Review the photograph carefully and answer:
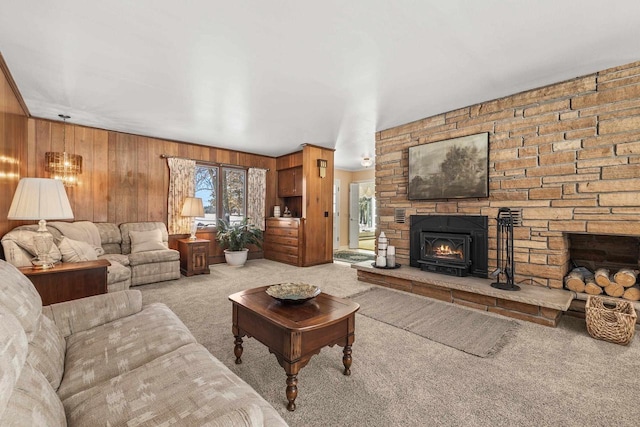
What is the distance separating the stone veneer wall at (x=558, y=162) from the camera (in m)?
2.75

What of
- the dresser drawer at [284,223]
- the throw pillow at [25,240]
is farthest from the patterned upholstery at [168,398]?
the dresser drawer at [284,223]

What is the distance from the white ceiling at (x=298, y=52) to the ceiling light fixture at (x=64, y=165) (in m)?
0.58

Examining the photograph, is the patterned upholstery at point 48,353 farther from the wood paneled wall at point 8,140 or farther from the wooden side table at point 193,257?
the wooden side table at point 193,257

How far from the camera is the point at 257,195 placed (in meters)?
6.59

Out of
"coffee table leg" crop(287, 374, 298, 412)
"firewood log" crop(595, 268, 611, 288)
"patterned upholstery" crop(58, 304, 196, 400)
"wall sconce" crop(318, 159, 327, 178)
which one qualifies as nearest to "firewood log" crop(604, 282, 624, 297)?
"firewood log" crop(595, 268, 611, 288)

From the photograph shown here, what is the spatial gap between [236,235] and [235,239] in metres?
0.08

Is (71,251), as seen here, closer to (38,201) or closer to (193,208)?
(38,201)

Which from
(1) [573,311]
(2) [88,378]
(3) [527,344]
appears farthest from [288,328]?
(1) [573,311]

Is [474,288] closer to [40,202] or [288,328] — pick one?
[288,328]

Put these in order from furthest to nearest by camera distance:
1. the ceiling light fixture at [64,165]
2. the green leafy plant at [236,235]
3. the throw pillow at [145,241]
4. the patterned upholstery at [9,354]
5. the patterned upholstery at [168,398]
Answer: the green leafy plant at [236,235]
the throw pillow at [145,241]
the ceiling light fixture at [64,165]
the patterned upholstery at [168,398]
the patterned upholstery at [9,354]

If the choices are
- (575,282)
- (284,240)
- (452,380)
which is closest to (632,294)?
(575,282)

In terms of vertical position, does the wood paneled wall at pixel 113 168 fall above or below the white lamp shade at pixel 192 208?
above

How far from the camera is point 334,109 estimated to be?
12.5ft

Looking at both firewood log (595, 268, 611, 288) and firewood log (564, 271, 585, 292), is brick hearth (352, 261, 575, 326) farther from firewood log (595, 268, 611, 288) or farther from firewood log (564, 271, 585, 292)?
firewood log (595, 268, 611, 288)
